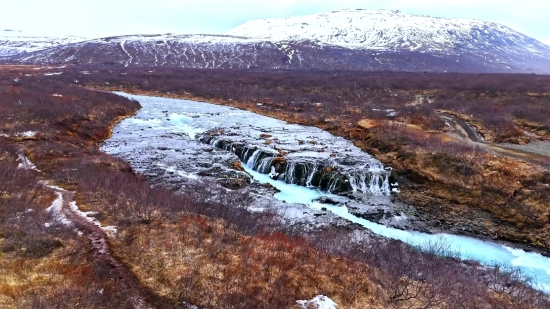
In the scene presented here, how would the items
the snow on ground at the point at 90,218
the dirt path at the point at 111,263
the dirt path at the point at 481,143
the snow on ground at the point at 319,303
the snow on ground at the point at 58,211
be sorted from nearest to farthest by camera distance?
the dirt path at the point at 111,263 → the snow on ground at the point at 319,303 → the snow on ground at the point at 90,218 → the snow on ground at the point at 58,211 → the dirt path at the point at 481,143

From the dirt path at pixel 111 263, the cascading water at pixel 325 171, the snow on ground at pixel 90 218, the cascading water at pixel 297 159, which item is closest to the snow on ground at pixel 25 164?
the cascading water at pixel 297 159

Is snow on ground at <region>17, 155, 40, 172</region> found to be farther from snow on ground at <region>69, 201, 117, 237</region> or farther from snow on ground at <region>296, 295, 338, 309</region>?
snow on ground at <region>296, 295, 338, 309</region>

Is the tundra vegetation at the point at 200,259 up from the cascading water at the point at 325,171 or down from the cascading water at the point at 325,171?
up

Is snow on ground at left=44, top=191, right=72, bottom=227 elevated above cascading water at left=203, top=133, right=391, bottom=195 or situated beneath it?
elevated above

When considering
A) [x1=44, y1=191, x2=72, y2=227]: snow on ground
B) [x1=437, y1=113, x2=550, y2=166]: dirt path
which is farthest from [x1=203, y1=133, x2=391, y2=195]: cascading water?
[x1=44, y1=191, x2=72, y2=227]: snow on ground

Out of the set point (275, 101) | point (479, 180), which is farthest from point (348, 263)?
point (275, 101)

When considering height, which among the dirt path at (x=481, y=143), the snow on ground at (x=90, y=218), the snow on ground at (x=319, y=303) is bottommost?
the dirt path at (x=481, y=143)

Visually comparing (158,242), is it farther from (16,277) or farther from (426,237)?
(426,237)

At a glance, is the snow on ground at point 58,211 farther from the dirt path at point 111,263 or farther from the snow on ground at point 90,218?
the snow on ground at point 90,218
